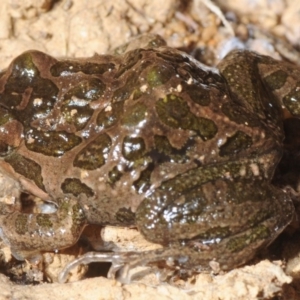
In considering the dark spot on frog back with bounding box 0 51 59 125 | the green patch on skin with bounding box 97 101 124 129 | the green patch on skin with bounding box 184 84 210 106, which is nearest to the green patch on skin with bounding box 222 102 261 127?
the green patch on skin with bounding box 184 84 210 106

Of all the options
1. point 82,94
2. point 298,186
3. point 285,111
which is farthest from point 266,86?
point 82,94

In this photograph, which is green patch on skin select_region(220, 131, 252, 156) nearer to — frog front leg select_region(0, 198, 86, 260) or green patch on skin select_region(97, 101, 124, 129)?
green patch on skin select_region(97, 101, 124, 129)

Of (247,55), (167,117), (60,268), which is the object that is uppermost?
(247,55)

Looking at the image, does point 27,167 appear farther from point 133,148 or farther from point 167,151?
point 167,151

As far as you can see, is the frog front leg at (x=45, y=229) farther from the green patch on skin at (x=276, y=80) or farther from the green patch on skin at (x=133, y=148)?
the green patch on skin at (x=276, y=80)

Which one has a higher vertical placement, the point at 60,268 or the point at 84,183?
the point at 84,183

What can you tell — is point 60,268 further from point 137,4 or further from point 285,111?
point 137,4
